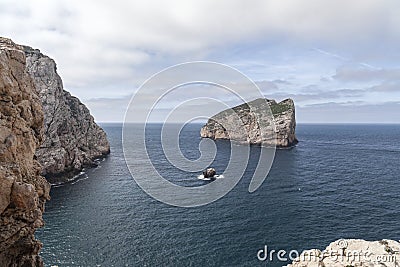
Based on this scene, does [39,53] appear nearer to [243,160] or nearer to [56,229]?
[56,229]

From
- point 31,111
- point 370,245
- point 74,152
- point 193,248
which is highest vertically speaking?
point 31,111

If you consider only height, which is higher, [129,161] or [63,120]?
[63,120]

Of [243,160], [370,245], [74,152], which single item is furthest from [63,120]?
[370,245]

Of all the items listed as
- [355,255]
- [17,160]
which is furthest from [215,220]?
[17,160]

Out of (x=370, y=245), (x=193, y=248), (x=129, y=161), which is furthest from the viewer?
(x=129, y=161)
